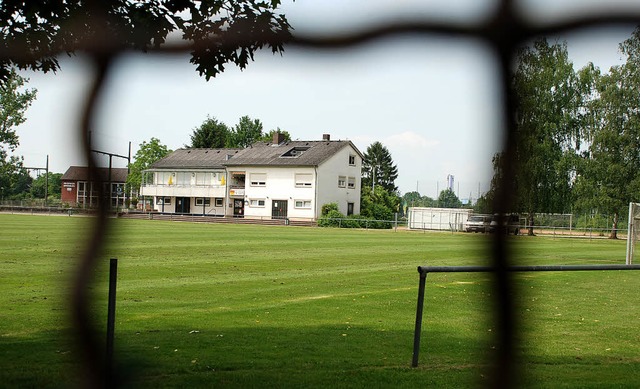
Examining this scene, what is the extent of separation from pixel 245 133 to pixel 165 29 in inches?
7.0

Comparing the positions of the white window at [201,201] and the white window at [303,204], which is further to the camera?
the white window at [201,201]

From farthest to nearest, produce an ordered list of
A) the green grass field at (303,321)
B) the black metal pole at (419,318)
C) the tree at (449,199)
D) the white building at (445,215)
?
the black metal pole at (419,318)
the green grass field at (303,321)
the white building at (445,215)
the tree at (449,199)

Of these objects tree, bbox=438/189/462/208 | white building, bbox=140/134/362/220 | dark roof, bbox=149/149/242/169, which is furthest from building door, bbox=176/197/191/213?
tree, bbox=438/189/462/208

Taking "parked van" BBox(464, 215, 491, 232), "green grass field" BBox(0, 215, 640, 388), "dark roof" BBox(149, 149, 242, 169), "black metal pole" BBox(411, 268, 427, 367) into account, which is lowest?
"green grass field" BBox(0, 215, 640, 388)

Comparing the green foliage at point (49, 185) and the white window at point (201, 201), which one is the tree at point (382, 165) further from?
the white window at point (201, 201)

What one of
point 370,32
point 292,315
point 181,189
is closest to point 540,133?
point 370,32

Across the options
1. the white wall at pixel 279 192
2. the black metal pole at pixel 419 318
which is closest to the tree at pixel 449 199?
the white wall at pixel 279 192

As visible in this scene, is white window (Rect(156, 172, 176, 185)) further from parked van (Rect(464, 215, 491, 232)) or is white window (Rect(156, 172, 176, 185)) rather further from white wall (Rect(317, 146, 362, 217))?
parked van (Rect(464, 215, 491, 232))

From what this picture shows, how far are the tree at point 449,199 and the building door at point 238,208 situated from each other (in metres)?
0.51

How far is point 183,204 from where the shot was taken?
144 centimetres

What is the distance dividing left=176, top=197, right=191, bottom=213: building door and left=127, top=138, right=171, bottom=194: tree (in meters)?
0.36

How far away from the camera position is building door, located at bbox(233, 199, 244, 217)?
52.6 inches

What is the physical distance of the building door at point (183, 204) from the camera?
1393 millimetres

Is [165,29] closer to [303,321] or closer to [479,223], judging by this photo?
[479,223]
